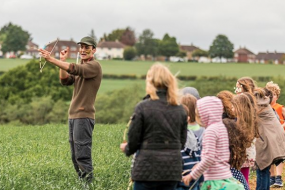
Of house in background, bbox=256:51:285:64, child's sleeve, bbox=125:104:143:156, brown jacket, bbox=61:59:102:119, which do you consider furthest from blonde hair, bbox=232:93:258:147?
house in background, bbox=256:51:285:64

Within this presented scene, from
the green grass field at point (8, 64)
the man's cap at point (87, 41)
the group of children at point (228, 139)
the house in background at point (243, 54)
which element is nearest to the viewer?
the group of children at point (228, 139)

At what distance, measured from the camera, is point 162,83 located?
573 cm

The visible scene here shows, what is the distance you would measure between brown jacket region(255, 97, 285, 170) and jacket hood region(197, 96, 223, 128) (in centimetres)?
307

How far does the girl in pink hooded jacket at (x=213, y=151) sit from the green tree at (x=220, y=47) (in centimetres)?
11764

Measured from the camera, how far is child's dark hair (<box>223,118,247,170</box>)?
7465 millimetres

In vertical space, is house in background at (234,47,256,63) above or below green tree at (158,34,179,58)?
below

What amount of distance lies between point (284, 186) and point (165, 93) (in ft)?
20.0

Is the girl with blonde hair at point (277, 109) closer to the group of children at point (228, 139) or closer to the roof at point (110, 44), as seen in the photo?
the group of children at point (228, 139)

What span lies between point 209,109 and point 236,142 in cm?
107

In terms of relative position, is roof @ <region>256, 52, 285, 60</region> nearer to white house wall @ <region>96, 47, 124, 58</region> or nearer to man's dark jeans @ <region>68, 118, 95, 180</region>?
white house wall @ <region>96, 47, 124, 58</region>

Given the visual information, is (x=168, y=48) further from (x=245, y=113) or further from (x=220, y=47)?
(x=245, y=113)

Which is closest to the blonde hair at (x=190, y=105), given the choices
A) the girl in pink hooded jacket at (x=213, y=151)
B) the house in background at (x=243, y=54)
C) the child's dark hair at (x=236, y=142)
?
the girl in pink hooded jacket at (x=213, y=151)

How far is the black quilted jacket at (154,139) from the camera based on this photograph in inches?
223

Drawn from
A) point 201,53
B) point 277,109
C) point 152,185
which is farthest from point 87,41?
point 201,53
